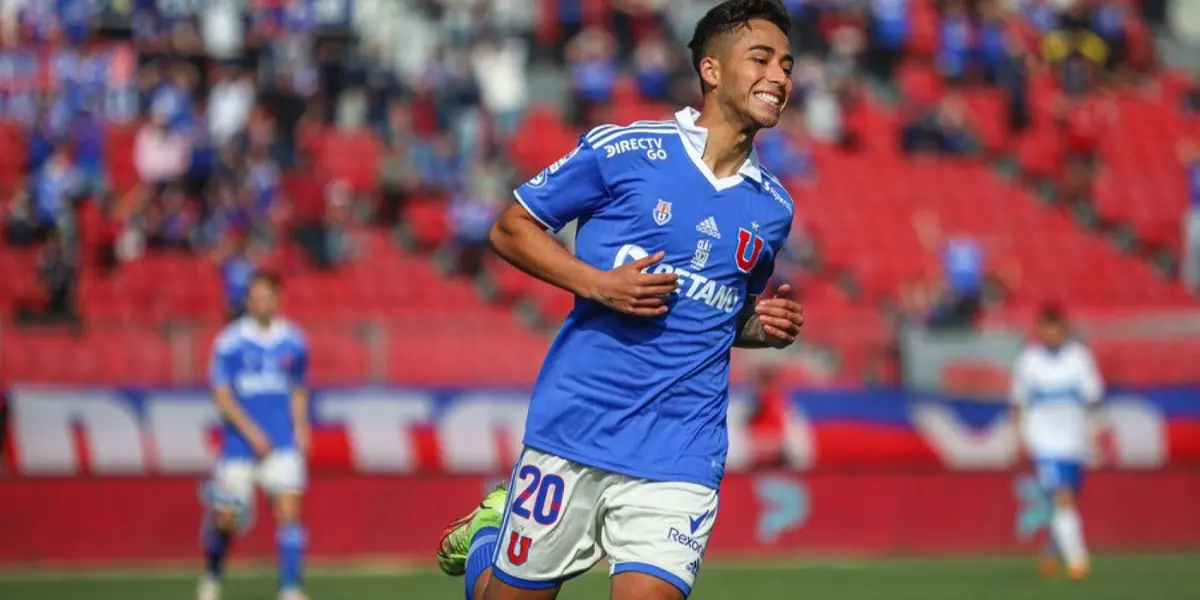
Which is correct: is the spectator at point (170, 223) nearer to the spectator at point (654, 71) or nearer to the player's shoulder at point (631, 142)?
the spectator at point (654, 71)

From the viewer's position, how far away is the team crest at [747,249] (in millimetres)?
6117

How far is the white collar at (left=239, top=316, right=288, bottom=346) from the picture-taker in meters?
13.2

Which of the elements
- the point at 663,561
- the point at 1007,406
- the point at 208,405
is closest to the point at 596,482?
the point at 663,561

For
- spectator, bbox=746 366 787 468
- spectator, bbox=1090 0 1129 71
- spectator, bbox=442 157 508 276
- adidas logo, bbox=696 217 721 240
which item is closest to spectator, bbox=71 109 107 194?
spectator, bbox=442 157 508 276

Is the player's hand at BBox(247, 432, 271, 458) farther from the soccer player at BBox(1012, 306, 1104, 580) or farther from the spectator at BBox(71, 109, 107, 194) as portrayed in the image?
the spectator at BBox(71, 109, 107, 194)

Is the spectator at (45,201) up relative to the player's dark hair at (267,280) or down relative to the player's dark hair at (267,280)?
down

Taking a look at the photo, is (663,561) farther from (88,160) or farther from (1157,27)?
(1157,27)

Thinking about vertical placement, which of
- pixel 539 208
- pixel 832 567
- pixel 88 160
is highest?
pixel 539 208

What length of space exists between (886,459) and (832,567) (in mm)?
2919

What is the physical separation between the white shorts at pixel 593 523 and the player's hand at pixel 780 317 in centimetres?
61

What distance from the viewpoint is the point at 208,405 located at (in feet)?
58.2

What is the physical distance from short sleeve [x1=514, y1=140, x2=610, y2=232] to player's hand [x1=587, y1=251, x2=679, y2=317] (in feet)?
→ 1.11

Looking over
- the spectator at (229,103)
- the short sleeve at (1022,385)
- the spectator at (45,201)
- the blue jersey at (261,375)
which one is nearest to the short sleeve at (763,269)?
the blue jersey at (261,375)

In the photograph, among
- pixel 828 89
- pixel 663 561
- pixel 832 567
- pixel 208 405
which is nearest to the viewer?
pixel 663 561
